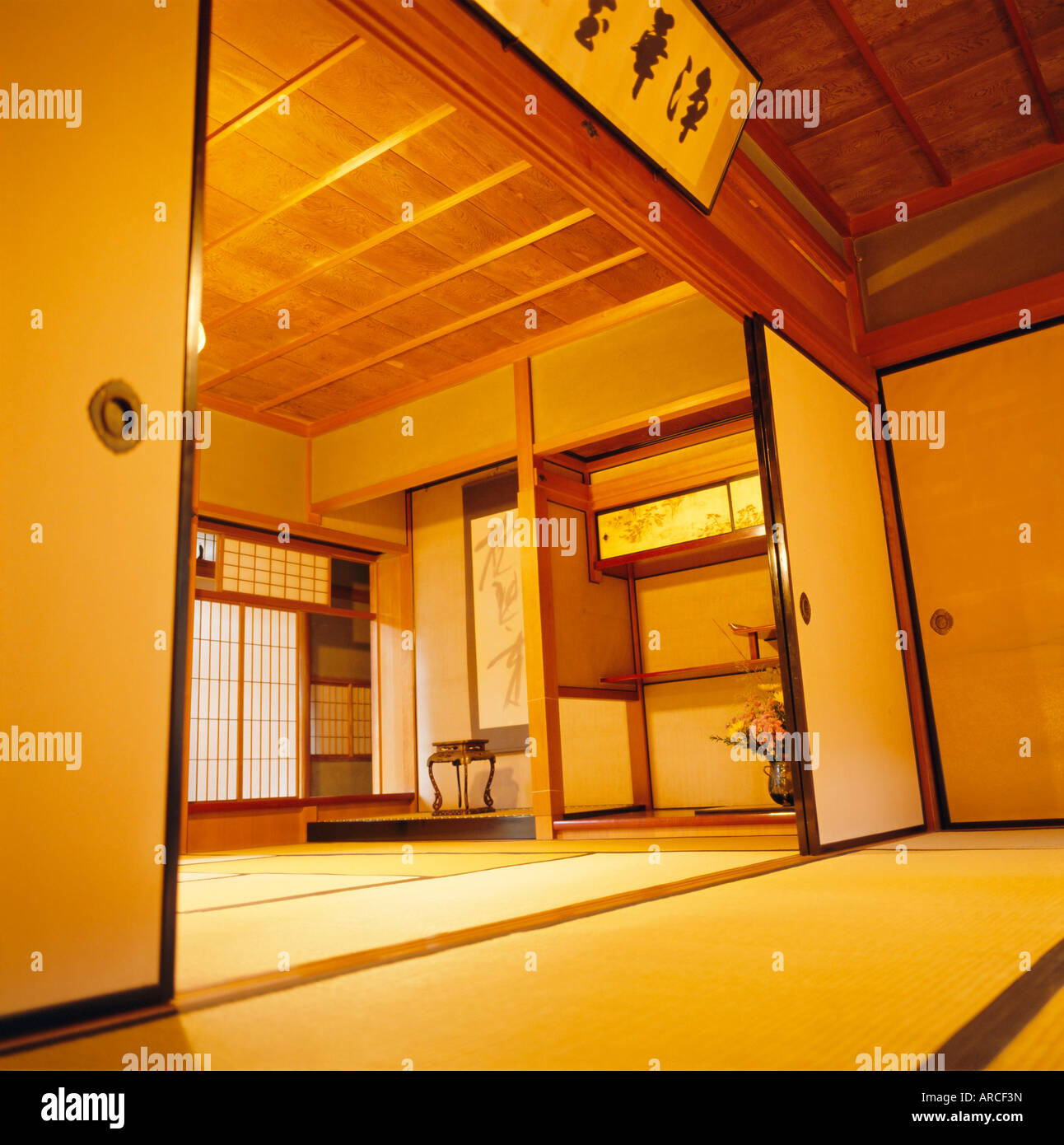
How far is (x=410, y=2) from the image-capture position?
182 centimetres

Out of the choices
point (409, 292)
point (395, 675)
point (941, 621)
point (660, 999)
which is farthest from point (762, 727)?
point (395, 675)

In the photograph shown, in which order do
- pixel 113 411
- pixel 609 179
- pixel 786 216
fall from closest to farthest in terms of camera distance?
pixel 113 411 < pixel 609 179 < pixel 786 216

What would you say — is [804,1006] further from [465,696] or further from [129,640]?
[465,696]

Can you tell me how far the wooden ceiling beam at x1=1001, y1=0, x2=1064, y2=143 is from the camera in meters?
3.11

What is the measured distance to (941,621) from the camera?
13.0 feet

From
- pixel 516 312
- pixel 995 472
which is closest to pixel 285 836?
pixel 516 312

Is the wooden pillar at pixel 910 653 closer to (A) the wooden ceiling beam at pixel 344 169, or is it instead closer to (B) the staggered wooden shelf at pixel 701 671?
(B) the staggered wooden shelf at pixel 701 671

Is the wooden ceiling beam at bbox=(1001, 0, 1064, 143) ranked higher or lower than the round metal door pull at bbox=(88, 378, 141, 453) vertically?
higher

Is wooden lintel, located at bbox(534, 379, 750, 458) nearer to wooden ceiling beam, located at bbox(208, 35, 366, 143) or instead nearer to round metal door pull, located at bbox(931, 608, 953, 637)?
round metal door pull, located at bbox(931, 608, 953, 637)

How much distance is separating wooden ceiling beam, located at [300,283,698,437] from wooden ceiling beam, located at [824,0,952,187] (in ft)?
3.56

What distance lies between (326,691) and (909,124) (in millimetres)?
5330

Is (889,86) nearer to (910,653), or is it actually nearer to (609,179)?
(609,179)

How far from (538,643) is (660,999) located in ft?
12.3

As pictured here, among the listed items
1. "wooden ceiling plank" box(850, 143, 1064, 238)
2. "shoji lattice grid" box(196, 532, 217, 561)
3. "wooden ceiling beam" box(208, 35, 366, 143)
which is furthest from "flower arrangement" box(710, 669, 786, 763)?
"shoji lattice grid" box(196, 532, 217, 561)
